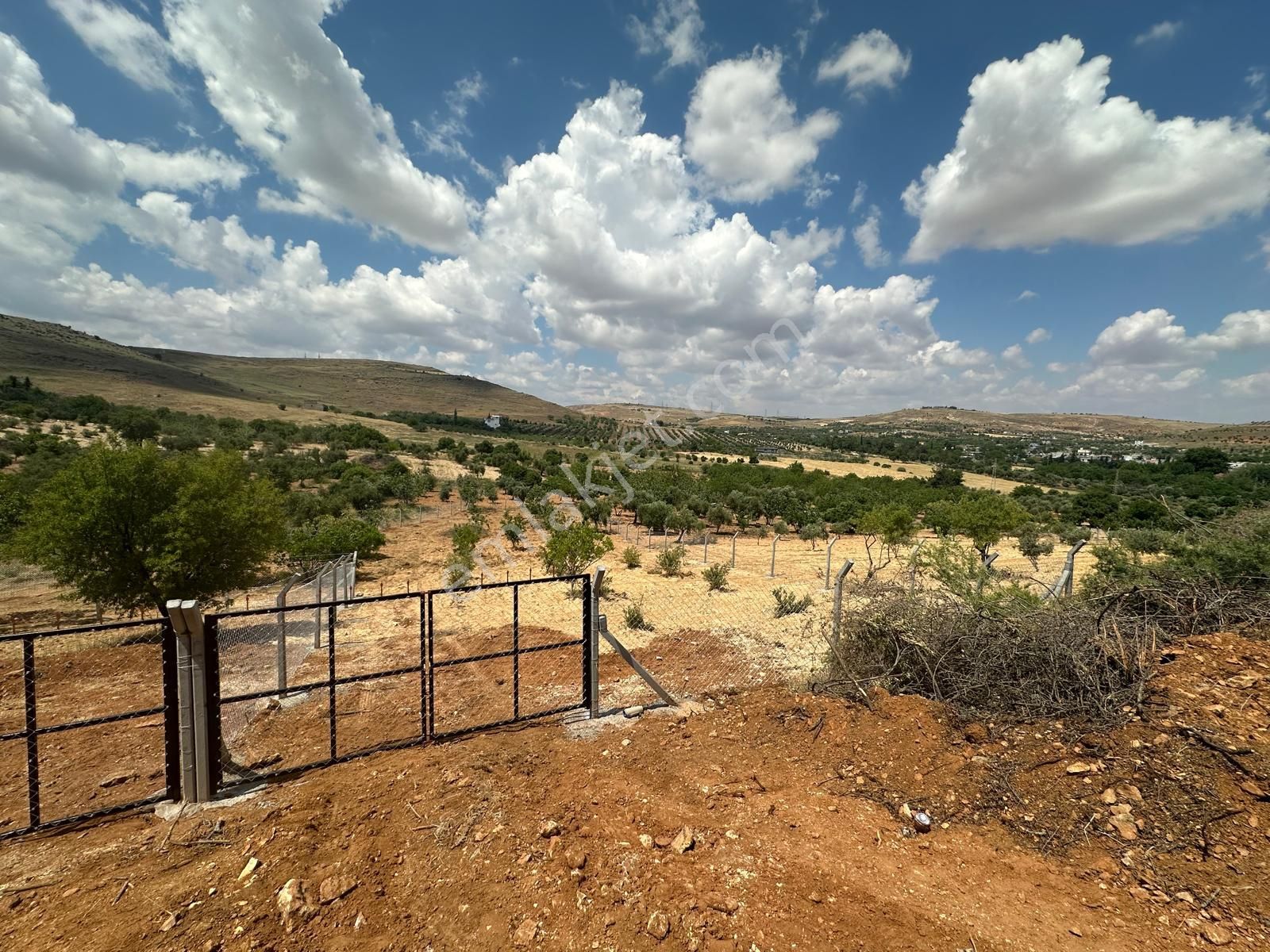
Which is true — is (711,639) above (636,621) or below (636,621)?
above

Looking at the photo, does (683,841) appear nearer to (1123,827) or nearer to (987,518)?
(1123,827)

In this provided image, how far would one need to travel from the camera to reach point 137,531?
1006cm

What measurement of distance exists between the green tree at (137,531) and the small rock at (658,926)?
426 inches

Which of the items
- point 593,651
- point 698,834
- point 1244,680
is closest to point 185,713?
point 593,651

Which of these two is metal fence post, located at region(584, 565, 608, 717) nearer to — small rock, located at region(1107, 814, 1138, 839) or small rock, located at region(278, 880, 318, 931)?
small rock, located at region(278, 880, 318, 931)

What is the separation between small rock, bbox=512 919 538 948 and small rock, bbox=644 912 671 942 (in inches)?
27.0

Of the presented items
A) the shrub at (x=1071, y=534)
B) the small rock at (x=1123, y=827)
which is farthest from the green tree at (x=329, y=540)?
the shrub at (x=1071, y=534)

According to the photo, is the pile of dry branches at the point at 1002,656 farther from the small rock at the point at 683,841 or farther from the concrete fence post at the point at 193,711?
the concrete fence post at the point at 193,711

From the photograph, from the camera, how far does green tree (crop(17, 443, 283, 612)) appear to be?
382 inches

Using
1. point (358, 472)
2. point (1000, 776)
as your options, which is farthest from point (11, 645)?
point (358, 472)

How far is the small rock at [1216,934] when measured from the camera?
10.2 ft

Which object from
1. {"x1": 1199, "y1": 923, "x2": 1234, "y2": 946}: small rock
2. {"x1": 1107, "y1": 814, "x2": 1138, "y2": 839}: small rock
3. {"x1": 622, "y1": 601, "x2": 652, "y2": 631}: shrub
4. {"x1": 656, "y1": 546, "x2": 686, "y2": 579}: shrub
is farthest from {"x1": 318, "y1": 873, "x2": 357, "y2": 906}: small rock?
{"x1": 656, "y1": 546, "x2": 686, "y2": 579}: shrub

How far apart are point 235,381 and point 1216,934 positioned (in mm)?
143497

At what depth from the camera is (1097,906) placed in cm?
342
